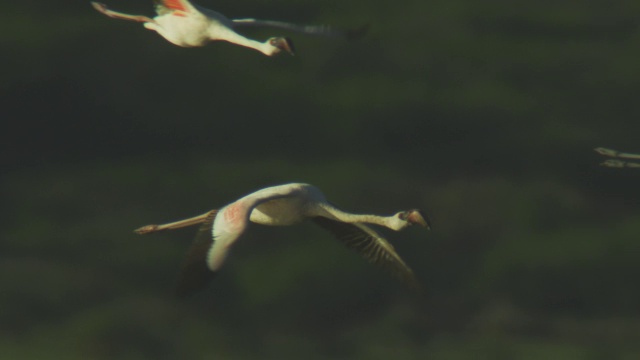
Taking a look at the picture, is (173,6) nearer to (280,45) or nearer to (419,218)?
(280,45)

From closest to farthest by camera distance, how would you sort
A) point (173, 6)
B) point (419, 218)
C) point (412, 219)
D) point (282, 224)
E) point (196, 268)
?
point (196, 268) < point (419, 218) < point (412, 219) < point (282, 224) < point (173, 6)

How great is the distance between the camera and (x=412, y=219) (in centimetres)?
2211

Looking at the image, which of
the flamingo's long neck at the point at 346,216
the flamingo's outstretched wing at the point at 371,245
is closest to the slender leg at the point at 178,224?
the flamingo's long neck at the point at 346,216

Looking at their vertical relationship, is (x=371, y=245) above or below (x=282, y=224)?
below

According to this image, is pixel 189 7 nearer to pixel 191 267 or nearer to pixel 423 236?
pixel 191 267

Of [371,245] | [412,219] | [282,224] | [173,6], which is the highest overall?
[173,6]

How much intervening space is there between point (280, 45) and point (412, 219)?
2.55 metres

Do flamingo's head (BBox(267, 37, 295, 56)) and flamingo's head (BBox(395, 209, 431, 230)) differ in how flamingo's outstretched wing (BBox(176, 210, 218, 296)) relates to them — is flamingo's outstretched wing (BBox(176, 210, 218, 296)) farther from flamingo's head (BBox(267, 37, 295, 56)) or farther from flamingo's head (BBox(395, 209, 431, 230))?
flamingo's head (BBox(267, 37, 295, 56))

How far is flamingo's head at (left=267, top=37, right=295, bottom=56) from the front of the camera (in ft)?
73.7

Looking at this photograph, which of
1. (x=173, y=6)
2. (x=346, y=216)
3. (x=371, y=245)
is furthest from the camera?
(x=371, y=245)

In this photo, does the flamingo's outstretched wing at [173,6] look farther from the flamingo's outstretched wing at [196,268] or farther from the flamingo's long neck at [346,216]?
the flamingo's outstretched wing at [196,268]

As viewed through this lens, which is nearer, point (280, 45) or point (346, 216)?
point (346, 216)

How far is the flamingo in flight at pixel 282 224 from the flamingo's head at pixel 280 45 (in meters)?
1.59

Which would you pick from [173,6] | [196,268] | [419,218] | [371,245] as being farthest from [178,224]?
[196,268]
